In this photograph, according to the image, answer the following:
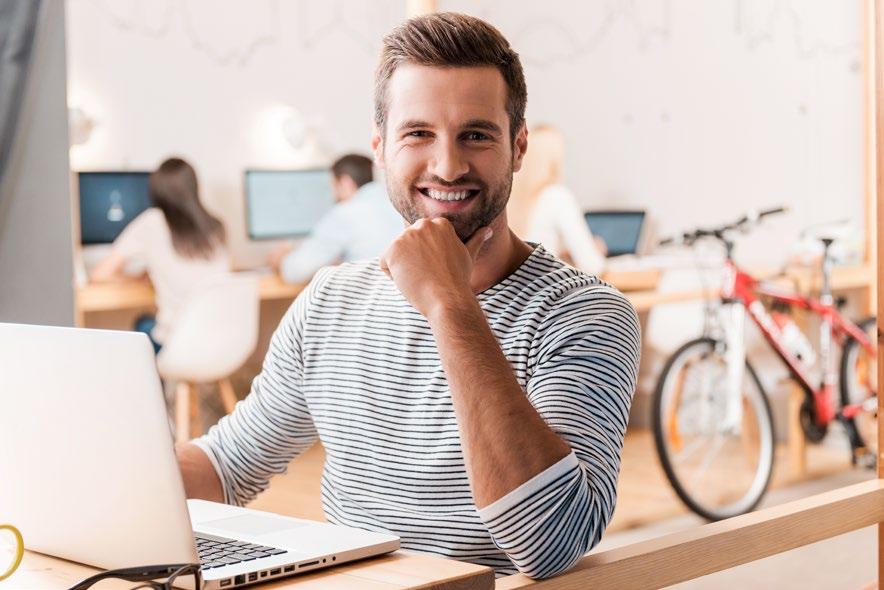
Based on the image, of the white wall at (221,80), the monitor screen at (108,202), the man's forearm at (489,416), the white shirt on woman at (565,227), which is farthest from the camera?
the white wall at (221,80)

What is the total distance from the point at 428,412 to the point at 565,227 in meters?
2.55

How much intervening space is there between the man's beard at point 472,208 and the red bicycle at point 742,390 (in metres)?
2.36

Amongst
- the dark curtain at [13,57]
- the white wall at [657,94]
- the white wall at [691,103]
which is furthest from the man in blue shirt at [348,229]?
the dark curtain at [13,57]

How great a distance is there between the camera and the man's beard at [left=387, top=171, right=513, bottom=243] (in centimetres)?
141

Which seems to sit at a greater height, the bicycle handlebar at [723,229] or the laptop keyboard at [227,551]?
the bicycle handlebar at [723,229]

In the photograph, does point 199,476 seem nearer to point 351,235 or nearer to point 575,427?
point 575,427

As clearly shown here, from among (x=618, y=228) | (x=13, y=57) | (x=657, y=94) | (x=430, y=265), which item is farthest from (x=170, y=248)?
(x=430, y=265)

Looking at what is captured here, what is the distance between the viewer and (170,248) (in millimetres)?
4234

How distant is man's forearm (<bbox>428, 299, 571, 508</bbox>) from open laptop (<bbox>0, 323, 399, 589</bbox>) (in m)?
0.12

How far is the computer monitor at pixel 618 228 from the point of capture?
3.90 meters

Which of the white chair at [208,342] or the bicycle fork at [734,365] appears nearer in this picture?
the bicycle fork at [734,365]

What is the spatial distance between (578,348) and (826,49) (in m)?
3.22

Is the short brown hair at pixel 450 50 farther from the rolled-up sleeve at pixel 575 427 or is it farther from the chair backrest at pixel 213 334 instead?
the chair backrest at pixel 213 334

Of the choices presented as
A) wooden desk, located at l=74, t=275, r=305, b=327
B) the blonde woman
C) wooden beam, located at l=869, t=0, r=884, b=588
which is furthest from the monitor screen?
wooden beam, located at l=869, t=0, r=884, b=588
